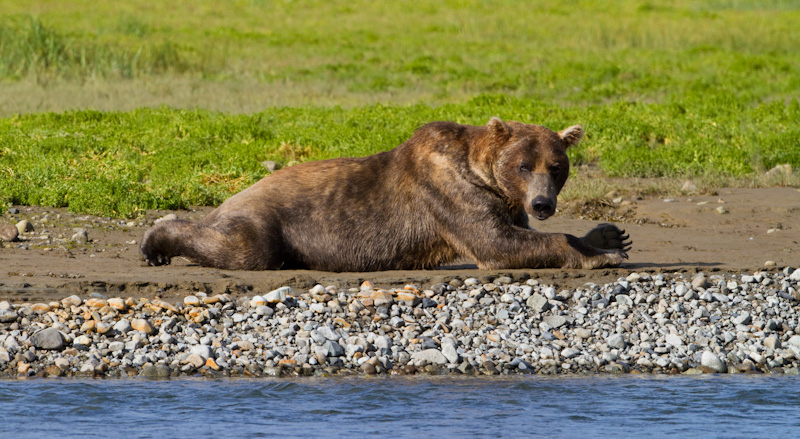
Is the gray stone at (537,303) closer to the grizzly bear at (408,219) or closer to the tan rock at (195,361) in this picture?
the grizzly bear at (408,219)

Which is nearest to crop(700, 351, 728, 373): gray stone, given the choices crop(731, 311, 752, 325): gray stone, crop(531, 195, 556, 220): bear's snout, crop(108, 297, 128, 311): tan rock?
crop(731, 311, 752, 325): gray stone

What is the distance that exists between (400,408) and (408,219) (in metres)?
2.49

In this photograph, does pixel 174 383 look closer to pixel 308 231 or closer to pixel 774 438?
pixel 308 231

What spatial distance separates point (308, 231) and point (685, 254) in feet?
11.7

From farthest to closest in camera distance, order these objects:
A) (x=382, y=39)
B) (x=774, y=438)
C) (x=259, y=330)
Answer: (x=382, y=39) < (x=259, y=330) < (x=774, y=438)

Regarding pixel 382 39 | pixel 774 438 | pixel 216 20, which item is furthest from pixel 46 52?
pixel 774 438

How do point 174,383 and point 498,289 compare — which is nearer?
point 174,383

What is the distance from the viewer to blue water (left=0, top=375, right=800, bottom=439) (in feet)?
19.0

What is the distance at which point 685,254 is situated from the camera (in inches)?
380

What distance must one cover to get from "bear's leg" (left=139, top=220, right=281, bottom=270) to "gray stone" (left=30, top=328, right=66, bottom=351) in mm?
1663

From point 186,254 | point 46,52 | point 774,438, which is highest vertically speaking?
point 46,52

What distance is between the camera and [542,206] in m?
7.77

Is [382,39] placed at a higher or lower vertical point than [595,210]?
higher

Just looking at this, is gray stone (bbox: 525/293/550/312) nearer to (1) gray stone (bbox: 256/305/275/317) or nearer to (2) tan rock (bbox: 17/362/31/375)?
(1) gray stone (bbox: 256/305/275/317)
